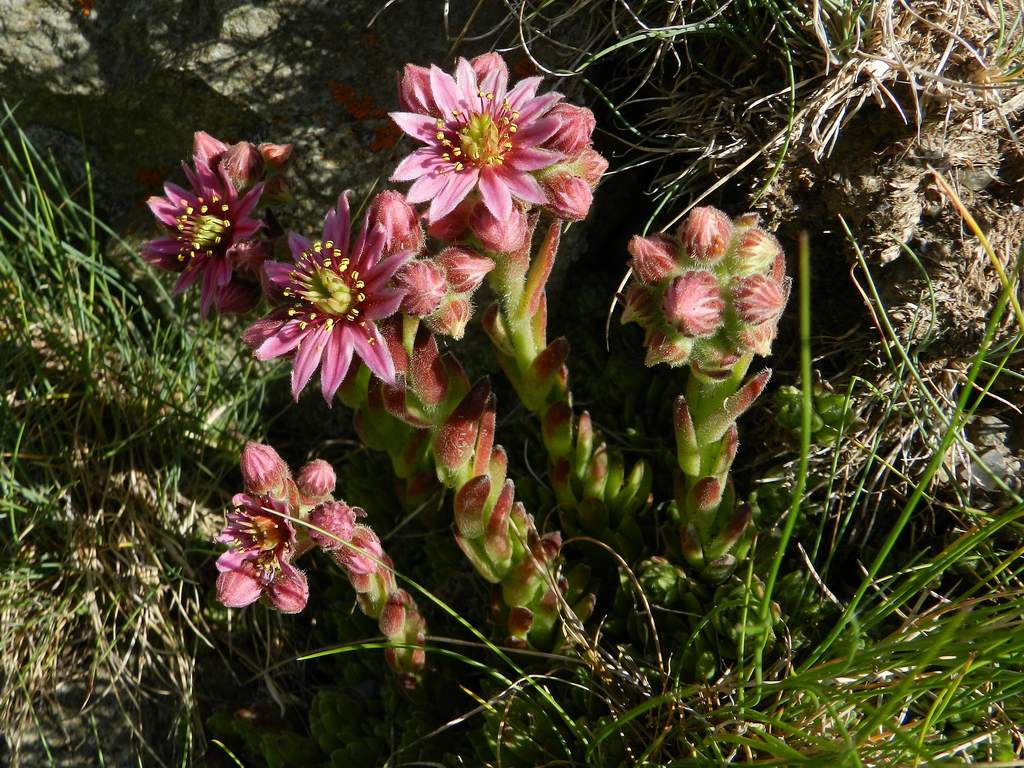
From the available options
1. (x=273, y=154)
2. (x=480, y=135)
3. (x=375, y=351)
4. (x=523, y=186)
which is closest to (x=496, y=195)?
(x=523, y=186)

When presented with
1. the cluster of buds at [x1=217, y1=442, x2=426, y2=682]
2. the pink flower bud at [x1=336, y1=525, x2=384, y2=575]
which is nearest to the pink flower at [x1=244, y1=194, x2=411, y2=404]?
the cluster of buds at [x1=217, y1=442, x2=426, y2=682]

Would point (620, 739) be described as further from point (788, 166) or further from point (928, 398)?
point (788, 166)

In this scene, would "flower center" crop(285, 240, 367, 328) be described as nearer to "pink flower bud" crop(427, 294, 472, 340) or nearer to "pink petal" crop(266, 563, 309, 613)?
"pink flower bud" crop(427, 294, 472, 340)

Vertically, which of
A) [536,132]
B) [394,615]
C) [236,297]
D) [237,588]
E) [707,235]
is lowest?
[394,615]

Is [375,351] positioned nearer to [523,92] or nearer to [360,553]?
[360,553]

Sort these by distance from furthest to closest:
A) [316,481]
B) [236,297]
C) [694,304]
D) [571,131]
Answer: [236,297] < [316,481] < [571,131] < [694,304]

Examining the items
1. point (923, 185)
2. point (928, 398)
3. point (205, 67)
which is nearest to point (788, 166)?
point (923, 185)
